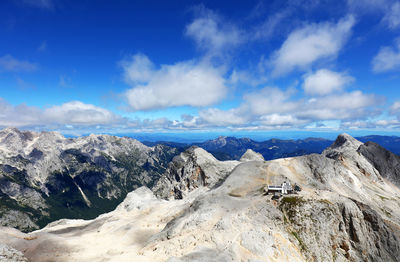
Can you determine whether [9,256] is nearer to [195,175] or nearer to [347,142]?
[195,175]

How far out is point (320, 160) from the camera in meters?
99.2

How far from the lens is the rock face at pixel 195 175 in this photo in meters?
114

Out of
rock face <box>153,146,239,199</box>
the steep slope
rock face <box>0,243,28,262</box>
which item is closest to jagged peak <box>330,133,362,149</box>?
rock face <box>153,146,239,199</box>

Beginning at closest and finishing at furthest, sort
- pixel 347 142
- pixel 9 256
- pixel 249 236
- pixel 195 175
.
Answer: pixel 9 256 < pixel 249 236 < pixel 195 175 < pixel 347 142

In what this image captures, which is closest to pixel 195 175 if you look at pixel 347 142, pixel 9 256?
pixel 9 256

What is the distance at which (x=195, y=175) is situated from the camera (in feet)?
398

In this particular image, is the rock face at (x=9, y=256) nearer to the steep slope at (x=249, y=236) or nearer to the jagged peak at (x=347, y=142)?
the steep slope at (x=249, y=236)

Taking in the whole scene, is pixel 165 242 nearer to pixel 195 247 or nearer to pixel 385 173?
pixel 195 247

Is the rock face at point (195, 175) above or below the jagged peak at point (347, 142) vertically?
below

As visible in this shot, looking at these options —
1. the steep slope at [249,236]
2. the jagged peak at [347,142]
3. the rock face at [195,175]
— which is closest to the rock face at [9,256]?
the steep slope at [249,236]

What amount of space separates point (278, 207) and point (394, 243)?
2528 centimetres

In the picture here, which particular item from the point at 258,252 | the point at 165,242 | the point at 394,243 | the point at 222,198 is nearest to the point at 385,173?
the point at 394,243

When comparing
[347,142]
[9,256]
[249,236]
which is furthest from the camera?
[347,142]

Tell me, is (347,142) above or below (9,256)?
above
